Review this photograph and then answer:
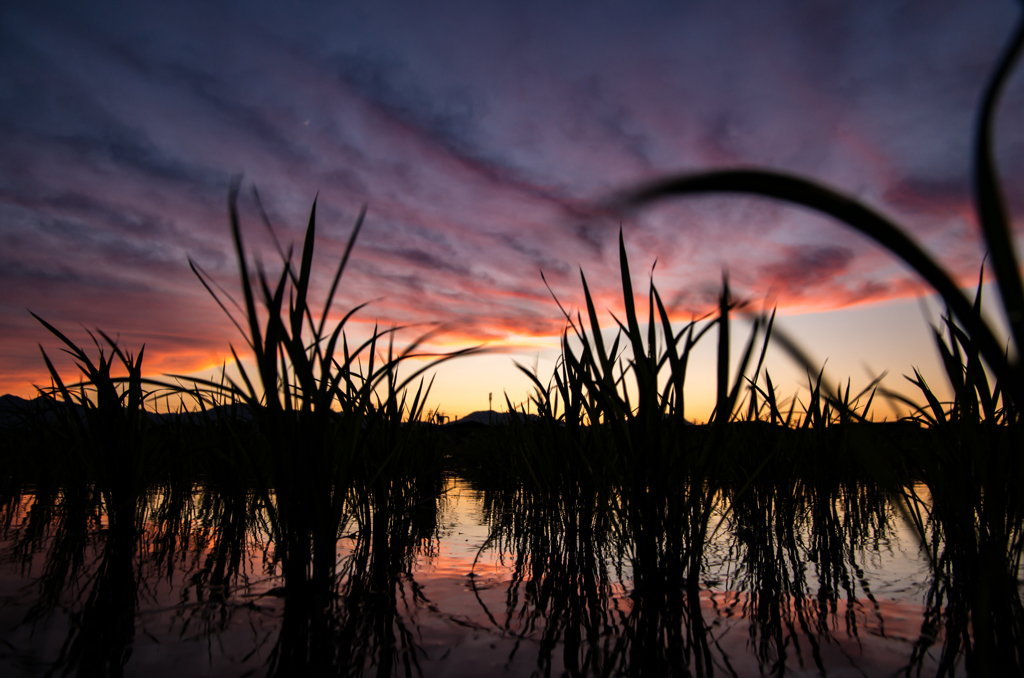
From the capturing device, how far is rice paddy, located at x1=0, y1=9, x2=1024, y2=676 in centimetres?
110

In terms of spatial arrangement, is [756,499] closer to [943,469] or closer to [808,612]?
[943,469]

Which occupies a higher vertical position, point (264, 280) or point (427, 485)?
point (264, 280)

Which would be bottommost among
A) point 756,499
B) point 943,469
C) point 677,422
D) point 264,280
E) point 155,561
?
point 155,561

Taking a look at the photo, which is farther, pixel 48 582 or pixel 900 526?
pixel 900 526

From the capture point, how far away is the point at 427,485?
4387 mm

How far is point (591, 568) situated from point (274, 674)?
4.10ft

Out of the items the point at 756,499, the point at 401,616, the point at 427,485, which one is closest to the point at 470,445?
the point at 427,485

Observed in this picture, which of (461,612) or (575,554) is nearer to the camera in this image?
(461,612)

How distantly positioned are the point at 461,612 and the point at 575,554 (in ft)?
2.81

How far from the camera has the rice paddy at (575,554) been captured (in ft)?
3.61

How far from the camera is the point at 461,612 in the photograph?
1468mm

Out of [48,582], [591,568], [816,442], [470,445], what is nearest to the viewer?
[48,582]

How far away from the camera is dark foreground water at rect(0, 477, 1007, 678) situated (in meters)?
1.14

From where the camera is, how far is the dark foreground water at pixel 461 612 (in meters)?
1.14
